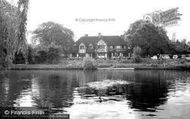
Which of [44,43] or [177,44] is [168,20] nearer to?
[177,44]

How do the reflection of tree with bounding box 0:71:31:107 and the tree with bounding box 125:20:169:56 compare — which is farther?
the tree with bounding box 125:20:169:56

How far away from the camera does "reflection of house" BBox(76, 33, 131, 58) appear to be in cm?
11594

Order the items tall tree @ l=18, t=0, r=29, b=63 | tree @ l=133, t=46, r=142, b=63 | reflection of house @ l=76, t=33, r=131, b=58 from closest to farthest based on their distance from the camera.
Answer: tall tree @ l=18, t=0, r=29, b=63
tree @ l=133, t=46, r=142, b=63
reflection of house @ l=76, t=33, r=131, b=58

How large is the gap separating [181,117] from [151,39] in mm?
79152

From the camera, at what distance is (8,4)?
16.0 m

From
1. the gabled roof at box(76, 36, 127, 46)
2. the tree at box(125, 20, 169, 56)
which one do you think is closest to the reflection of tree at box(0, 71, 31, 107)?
the tree at box(125, 20, 169, 56)

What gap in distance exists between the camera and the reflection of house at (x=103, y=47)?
11594 centimetres

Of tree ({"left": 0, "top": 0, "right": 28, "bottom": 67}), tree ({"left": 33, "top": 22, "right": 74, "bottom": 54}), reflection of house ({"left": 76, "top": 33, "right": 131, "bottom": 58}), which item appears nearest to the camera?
tree ({"left": 0, "top": 0, "right": 28, "bottom": 67})

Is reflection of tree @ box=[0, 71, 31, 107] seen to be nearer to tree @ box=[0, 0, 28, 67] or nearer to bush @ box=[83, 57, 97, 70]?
tree @ box=[0, 0, 28, 67]

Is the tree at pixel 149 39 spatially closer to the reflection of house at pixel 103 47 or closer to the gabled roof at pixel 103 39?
the reflection of house at pixel 103 47

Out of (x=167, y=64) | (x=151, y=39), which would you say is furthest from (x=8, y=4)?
(x=151, y=39)

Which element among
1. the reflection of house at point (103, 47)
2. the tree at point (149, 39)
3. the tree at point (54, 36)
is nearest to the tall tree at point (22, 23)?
the tree at point (149, 39)

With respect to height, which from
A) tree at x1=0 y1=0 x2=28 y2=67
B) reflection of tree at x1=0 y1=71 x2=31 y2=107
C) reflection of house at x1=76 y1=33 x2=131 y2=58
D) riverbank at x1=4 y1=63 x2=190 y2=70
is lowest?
reflection of tree at x1=0 y1=71 x2=31 y2=107

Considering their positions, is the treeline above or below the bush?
above
